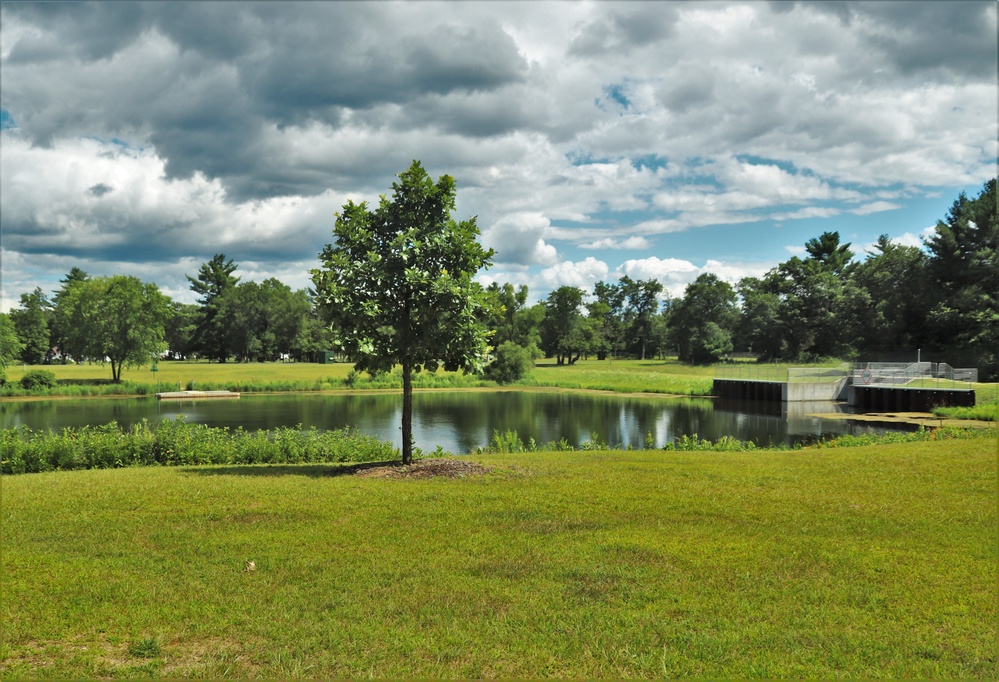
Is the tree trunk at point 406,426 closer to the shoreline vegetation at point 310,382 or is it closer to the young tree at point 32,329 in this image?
the shoreline vegetation at point 310,382

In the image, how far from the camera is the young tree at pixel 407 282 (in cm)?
1507

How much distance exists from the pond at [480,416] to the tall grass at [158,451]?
8.57 m

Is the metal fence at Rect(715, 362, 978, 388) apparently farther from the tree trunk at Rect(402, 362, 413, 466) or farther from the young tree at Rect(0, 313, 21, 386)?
the young tree at Rect(0, 313, 21, 386)

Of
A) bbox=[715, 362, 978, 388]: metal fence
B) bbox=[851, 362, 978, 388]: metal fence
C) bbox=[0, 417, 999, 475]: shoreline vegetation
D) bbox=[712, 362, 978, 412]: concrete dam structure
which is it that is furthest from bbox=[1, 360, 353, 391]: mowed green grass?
bbox=[851, 362, 978, 388]: metal fence

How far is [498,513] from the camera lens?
10.5m

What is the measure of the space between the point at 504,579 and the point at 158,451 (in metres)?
15.5

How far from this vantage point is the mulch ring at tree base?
14047mm

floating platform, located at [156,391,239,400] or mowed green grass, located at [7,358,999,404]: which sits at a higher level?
mowed green grass, located at [7,358,999,404]

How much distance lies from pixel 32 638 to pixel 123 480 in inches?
343

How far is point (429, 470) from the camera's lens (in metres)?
14.4

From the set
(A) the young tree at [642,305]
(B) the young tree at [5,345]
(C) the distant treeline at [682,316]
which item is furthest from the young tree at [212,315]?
(A) the young tree at [642,305]

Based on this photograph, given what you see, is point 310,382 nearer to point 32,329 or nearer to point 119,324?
point 119,324

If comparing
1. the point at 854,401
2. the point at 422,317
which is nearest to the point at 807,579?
the point at 422,317

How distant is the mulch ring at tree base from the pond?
42.0 feet
